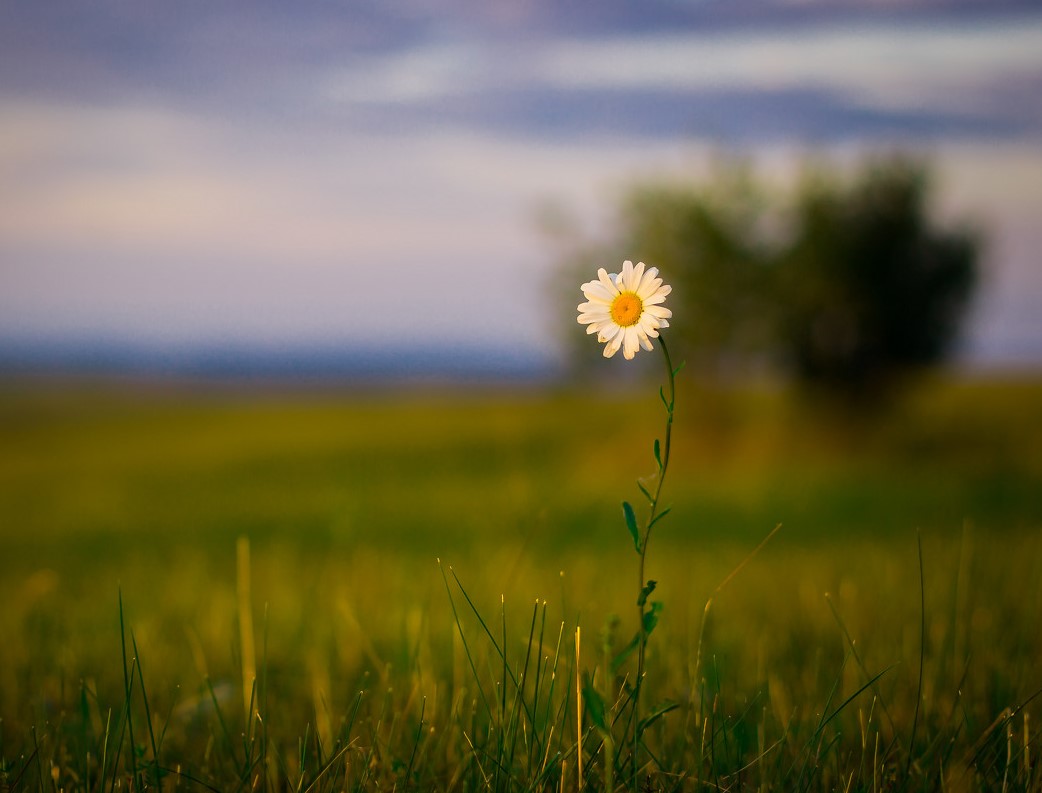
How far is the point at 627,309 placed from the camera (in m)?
1.50

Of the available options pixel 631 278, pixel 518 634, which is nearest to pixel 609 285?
pixel 631 278

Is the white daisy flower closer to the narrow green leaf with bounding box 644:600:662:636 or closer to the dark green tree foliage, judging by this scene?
the narrow green leaf with bounding box 644:600:662:636

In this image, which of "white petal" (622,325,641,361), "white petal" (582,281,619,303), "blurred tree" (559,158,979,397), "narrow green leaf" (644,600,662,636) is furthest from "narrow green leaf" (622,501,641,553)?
"blurred tree" (559,158,979,397)

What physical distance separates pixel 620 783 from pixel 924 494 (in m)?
10.2

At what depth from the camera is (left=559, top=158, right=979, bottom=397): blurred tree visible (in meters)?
18.0

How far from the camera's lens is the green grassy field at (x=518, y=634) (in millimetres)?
1832

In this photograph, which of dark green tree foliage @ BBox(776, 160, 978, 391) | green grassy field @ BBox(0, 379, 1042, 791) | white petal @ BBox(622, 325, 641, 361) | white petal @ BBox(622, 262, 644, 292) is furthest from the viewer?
dark green tree foliage @ BBox(776, 160, 978, 391)

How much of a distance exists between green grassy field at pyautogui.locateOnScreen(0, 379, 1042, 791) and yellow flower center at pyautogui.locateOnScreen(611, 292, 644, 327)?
523mm

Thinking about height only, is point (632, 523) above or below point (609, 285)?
below

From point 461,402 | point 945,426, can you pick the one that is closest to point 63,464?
point 461,402

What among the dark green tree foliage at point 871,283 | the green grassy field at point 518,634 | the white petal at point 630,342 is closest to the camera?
the white petal at point 630,342

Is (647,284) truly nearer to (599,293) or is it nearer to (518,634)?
(599,293)

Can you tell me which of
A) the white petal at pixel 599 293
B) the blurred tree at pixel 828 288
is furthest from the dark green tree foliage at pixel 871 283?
the white petal at pixel 599 293

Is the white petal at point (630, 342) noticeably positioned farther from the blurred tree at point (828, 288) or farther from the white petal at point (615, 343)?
the blurred tree at point (828, 288)
